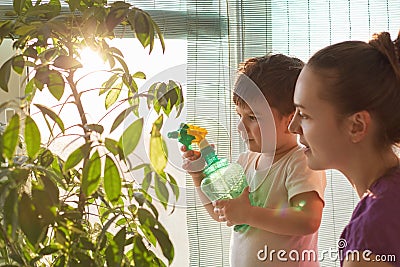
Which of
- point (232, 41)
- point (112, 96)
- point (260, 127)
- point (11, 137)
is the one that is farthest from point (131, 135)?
point (232, 41)

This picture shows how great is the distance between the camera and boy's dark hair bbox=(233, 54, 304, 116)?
170cm

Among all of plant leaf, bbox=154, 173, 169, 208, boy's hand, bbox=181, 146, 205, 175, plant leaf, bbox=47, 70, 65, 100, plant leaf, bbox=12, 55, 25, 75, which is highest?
plant leaf, bbox=12, 55, 25, 75

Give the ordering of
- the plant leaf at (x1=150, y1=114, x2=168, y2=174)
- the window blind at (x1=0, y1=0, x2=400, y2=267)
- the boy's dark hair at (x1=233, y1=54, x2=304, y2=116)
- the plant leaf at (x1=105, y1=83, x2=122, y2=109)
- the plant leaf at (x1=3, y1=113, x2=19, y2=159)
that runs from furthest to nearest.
→ the window blind at (x1=0, y1=0, x2=400, y2=267), the boy's dark hair at (x1=233, y1=54, x2=304, y2=116), the plant leaf at (x1=105, y1=83, x2=122, y2=109), the plant leaf at (x1=150, y1=114, x2=168, y2=174), the plant leaf at (x1=3, y1=113, x2=19, y2=159)

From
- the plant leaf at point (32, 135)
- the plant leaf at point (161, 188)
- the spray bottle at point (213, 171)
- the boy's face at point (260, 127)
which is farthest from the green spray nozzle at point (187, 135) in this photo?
the plant leaf at point (32, 135)

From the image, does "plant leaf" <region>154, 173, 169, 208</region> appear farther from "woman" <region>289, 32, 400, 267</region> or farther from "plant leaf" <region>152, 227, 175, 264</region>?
"woman" <region>289, 32, 400, 267</region>

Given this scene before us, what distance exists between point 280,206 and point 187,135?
0.95ft

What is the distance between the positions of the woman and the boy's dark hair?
19cm

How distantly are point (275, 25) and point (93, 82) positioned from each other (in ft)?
1.93

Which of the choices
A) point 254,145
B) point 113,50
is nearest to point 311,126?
point 254,145

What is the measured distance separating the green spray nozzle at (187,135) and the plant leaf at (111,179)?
42 cm

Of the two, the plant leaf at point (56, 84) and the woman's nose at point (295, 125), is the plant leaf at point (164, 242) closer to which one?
the plant leaf at point (56, 84)

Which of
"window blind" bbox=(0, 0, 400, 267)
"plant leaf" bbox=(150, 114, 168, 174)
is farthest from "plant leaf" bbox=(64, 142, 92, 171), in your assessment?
"window blind" bbox=(0, 0, 400, 267)

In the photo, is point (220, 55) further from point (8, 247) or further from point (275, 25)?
point (8, 247)

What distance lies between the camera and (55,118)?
4.21ft
